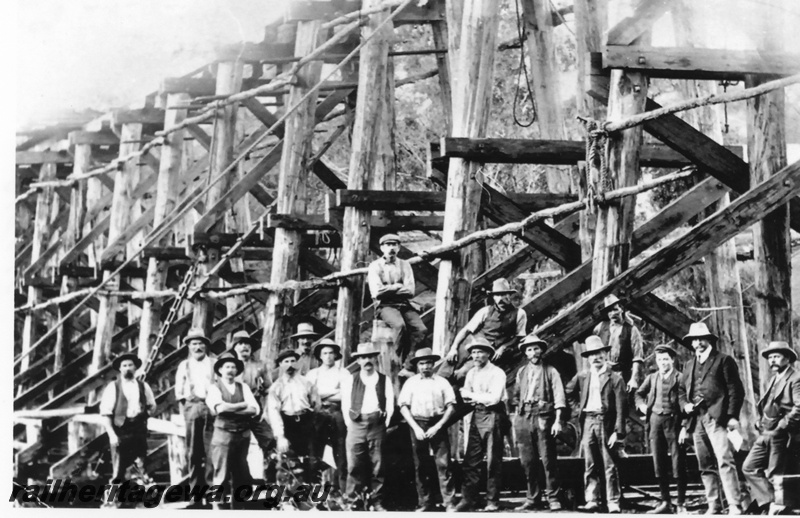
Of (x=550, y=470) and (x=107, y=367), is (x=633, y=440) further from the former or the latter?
(x=107, y=367)

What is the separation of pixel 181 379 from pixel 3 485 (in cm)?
166

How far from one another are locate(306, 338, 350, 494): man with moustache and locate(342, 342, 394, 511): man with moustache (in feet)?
0.58

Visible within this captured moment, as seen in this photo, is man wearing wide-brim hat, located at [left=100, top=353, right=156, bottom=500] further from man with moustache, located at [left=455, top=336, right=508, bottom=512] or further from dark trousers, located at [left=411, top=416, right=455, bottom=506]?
man with moustache, located at [left=455, top=336, right=508, bottom=512]

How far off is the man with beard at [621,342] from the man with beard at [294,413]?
248 centimetres

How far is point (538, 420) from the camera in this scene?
9.71 m

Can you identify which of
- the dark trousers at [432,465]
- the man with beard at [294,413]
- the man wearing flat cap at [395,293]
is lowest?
the dark trousers at [432,465]

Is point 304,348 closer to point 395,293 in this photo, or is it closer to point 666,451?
point 395,293

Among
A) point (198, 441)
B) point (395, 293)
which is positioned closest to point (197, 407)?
point (198, 441)

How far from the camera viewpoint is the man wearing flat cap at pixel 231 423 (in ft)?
36.4

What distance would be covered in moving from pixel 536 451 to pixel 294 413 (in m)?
2.19

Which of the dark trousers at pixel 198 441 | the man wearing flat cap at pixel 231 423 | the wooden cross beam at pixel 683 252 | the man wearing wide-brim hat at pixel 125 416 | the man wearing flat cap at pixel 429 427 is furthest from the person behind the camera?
the man wearing wide-brim hat at pixel 125 416

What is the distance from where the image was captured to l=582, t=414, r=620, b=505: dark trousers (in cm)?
945

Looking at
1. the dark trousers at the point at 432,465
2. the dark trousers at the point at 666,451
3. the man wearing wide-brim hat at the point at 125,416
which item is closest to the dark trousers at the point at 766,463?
the dark trousers at the point at 666,451

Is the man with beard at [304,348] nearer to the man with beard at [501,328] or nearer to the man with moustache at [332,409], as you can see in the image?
the man with moustache at [332,409]
